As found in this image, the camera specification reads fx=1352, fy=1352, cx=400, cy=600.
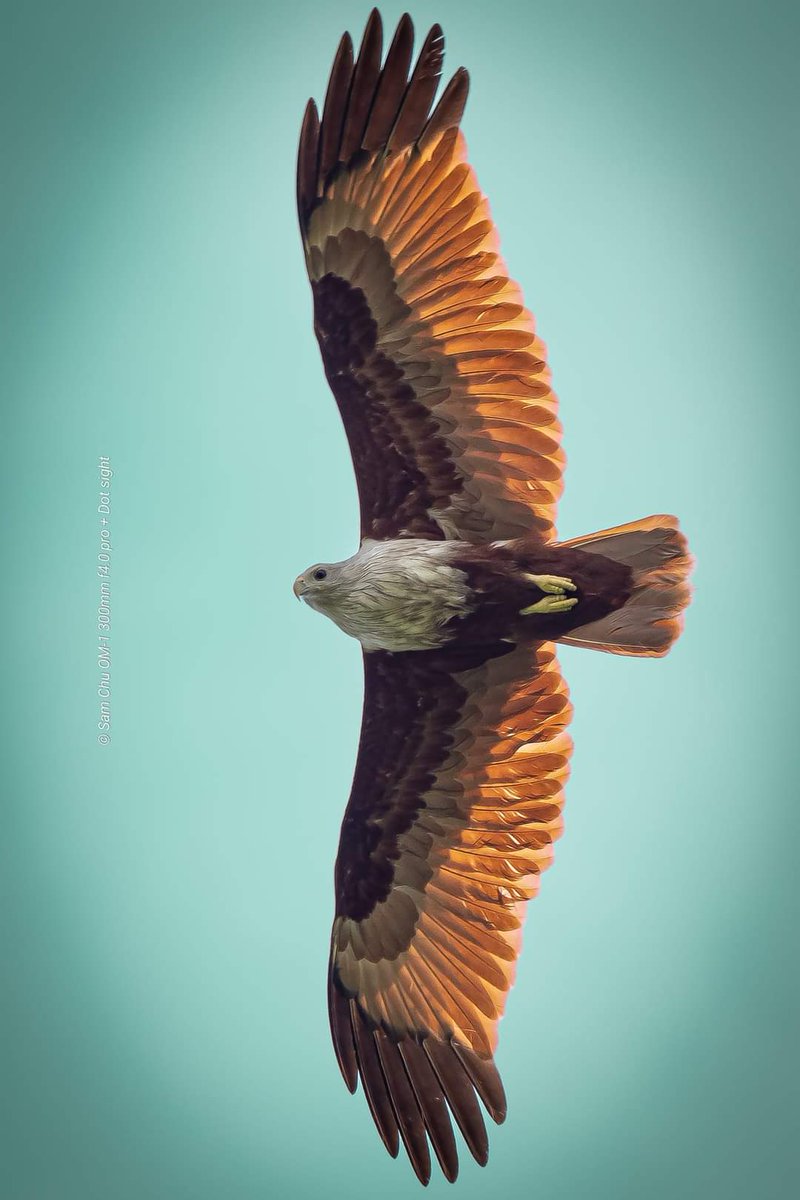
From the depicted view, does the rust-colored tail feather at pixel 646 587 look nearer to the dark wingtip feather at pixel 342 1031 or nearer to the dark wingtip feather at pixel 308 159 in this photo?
the dark wingtip feather at pixel 308 159

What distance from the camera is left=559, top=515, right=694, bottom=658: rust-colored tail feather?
15.5ft

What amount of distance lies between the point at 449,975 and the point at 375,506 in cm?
180

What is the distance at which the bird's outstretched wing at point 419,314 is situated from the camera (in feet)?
14.7

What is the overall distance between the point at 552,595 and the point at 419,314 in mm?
1080

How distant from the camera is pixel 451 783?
525cm

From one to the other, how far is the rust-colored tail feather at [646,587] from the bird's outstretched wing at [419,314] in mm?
264

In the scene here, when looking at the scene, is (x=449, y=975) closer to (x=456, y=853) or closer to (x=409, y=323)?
(x=456, y=853)

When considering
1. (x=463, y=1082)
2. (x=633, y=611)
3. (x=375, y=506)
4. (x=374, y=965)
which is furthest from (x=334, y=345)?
(x=463, y=1082)

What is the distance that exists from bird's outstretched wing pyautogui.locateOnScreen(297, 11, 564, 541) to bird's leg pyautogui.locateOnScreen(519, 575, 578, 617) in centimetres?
20

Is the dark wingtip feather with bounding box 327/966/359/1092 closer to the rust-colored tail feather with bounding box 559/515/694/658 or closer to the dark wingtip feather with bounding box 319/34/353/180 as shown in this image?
the rust-colored tail feather with bounding box 559/515/694/658

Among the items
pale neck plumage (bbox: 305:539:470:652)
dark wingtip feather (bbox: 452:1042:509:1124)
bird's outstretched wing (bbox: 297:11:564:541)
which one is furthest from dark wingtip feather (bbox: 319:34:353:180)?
dark wingtip feather (bbox: 452:1042:509:1124)

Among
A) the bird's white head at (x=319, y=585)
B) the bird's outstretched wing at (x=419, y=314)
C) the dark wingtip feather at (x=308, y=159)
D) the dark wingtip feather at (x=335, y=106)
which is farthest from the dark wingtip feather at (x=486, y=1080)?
the dark wingtip feather at (x=335, y=106)

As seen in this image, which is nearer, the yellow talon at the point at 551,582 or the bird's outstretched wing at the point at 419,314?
the bird's outstretched wing at the point at 419,314

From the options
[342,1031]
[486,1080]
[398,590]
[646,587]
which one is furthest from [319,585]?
[486,1080]
